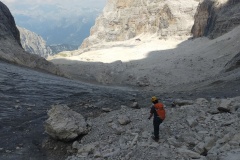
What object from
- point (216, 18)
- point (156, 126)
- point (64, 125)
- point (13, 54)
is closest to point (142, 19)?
point (216, 18)

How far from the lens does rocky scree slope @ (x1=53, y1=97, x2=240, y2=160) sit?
8977mm

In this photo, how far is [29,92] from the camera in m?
16.2

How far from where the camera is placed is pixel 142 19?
2793 inches

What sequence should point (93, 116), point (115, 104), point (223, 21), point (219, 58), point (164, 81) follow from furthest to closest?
1. point (223, 21)
2. point (219, 58)
3. point (164, 81)
4. point (115, 104)
5. point (93, 116)

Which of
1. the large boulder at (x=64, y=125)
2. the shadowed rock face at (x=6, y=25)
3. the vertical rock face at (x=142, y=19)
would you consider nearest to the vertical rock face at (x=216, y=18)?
the vertical rock face at (x=142, y=19)

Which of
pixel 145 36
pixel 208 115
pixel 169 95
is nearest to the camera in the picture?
pixel 208 115

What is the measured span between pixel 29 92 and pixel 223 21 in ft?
102

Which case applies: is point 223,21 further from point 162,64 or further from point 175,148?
point 175,148

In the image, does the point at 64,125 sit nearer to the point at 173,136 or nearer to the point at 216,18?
the point at 173,136

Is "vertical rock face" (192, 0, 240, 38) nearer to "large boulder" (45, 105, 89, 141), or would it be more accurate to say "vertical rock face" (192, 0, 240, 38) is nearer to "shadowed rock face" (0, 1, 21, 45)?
"shadowed rock face" (0, 1, 21, 45)

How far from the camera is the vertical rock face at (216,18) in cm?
3988

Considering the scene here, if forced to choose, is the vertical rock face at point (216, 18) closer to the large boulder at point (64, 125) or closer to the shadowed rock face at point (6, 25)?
the shadowed rock face at point (6, 25)

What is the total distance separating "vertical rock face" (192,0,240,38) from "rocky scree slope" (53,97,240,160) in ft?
97.9

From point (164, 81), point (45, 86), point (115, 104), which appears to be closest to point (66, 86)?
point (45, 86)
